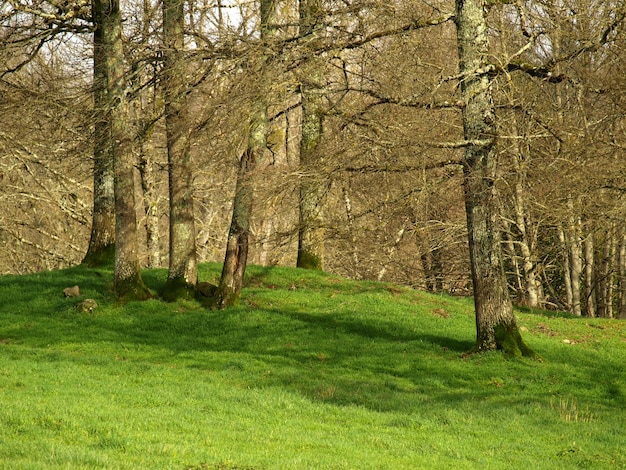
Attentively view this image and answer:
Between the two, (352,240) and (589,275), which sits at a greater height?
(352,240)

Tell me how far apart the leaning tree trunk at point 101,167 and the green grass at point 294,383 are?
1.06 m

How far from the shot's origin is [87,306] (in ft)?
64.0

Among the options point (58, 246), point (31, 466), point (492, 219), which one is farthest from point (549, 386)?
point (58, 246)

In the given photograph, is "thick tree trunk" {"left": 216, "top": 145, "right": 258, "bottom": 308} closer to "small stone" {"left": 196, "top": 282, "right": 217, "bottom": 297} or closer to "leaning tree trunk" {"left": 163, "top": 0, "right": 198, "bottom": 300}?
"small stone" {"left": 196, "top": 282, "right": 217, "bottom": 297}

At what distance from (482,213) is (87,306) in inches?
394

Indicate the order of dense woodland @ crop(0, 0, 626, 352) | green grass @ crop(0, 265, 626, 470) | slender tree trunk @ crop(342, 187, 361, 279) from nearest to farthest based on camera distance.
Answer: green grass @ crop(0, 265, 626, 470) → dense woodland @ crop(0, 0, 626, 352) → slender tree trunk @ crop(342, 187, 361, 279)

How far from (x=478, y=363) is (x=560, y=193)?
8294 millimetres

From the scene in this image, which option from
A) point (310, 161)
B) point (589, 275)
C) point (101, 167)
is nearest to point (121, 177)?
point (101, 167)

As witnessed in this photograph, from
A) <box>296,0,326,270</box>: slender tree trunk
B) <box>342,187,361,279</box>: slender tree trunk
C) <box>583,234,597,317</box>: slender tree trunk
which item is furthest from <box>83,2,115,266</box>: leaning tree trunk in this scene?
<box>583,234,597,317</box>: slender tree trunk

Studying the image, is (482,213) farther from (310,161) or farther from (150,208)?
(150,208)

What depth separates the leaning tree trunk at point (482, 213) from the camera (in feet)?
54.7

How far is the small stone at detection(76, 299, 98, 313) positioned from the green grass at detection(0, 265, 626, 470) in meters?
0.26

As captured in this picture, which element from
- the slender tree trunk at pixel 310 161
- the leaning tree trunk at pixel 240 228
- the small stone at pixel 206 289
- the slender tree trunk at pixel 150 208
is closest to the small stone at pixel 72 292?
the small stone at pixel 206 289

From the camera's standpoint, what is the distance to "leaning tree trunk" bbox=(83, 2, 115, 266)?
20188 mm
